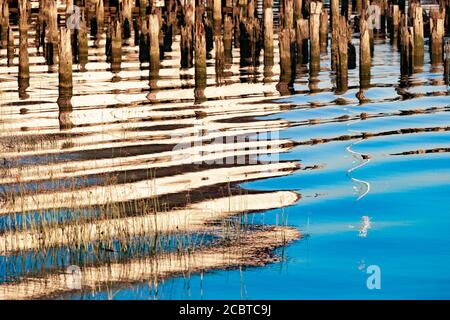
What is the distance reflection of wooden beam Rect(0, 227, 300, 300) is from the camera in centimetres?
1343

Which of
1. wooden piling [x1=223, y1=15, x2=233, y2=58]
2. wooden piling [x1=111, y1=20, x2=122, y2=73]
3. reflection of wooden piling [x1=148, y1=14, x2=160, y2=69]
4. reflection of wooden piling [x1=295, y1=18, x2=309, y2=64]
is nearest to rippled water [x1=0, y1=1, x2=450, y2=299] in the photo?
reflection of wooden piling [x1=148, y1=14, x2=160, y2=69]

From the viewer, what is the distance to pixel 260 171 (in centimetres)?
1972

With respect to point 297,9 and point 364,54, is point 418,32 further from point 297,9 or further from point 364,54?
point 297,9

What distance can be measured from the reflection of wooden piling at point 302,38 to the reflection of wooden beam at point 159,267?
18.3 m

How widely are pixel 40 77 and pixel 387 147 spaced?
1343 centimetres

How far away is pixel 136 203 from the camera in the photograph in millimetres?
17016

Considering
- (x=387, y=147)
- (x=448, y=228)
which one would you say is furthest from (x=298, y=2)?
(x=448, y=228)

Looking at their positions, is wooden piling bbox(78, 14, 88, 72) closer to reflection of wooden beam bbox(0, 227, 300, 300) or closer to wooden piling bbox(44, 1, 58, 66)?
wooden piling bbox(44, 1, 58, 66)

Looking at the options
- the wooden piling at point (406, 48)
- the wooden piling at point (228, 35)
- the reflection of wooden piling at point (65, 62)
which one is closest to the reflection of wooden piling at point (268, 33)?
the wooden piling at point (228, 35)

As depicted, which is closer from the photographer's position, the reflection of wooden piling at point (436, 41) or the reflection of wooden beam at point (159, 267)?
the reflection of wooden beam at point (159, 267)

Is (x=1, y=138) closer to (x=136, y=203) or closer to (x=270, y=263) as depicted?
(x=136, y=203)

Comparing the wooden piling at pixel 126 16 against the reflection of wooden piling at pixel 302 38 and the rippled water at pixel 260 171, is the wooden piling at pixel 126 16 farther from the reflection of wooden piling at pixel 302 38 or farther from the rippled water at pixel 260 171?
the rippled water at pixel 260 171

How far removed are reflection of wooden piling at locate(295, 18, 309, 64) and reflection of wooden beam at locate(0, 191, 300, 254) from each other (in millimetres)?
15859

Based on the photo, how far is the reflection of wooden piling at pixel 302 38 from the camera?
110ft
